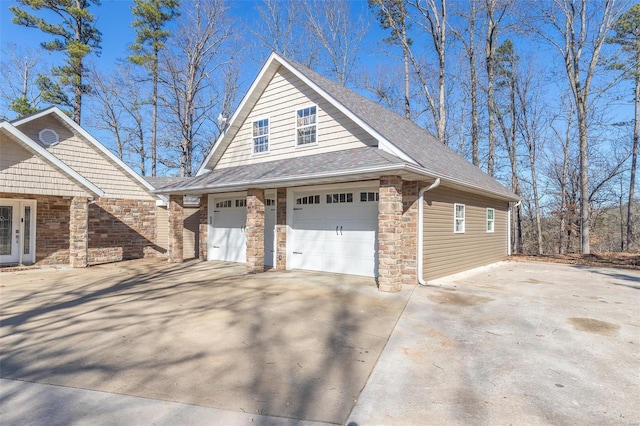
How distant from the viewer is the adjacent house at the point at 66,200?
938cm

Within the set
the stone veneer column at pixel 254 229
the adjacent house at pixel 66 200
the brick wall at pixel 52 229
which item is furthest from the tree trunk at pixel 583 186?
the brick wall at pixel 52 229

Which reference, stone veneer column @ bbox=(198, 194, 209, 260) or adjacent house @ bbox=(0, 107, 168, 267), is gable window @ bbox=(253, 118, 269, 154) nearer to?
stone veneer column @ bbox=(198, 194, 209, 260)

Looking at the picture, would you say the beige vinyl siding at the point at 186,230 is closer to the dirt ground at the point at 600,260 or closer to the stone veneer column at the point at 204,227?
the stone veneer column at the point at 204,227

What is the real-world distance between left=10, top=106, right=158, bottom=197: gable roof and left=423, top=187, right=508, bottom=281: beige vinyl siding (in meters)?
9.39

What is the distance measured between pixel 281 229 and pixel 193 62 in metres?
16.3

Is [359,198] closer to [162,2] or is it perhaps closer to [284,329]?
[284,329]

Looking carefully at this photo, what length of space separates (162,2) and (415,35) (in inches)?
589

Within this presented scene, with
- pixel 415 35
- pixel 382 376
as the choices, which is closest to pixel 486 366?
pixel 382 376

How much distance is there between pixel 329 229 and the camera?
909cm

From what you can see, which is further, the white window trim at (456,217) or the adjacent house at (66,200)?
the white window trim at (456,217)

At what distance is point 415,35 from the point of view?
19.7 meters

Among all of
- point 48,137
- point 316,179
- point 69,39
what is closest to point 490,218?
point 316,179

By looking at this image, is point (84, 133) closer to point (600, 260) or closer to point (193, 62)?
point (193, 62)

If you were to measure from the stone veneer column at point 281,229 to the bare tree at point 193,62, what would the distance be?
13679mm
